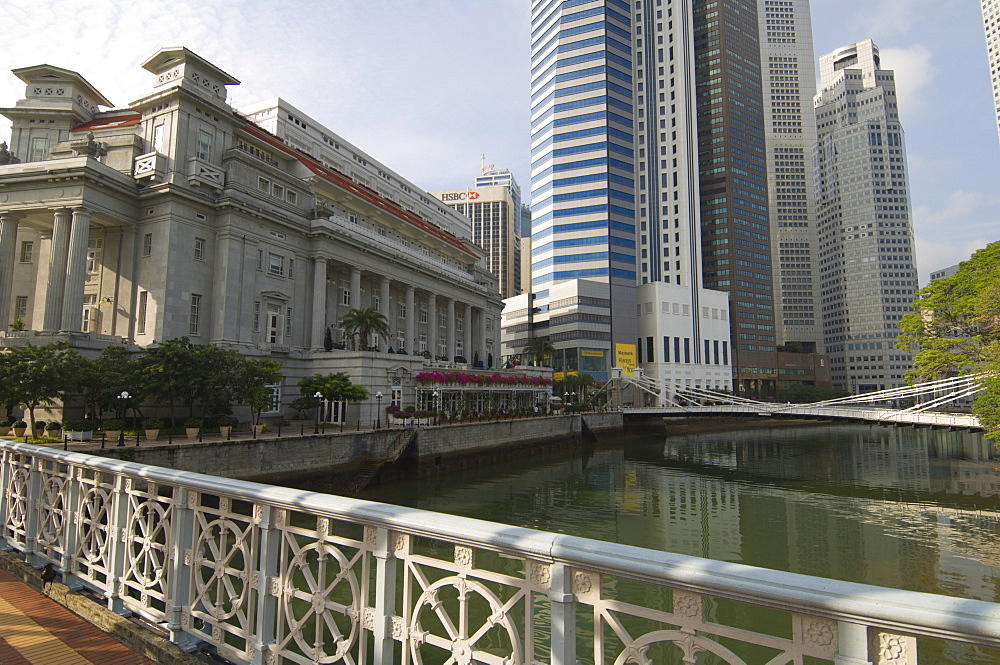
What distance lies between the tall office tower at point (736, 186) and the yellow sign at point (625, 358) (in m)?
36.7

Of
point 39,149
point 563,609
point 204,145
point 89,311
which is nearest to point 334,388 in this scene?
point 89,311

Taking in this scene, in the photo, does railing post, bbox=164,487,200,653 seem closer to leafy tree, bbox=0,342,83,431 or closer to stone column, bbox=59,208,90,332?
leafy tree, bbox=0,342,83,431

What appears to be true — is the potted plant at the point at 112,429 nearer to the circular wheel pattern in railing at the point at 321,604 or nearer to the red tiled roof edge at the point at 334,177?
the circular wheel pattern in railing at the point at 321,604

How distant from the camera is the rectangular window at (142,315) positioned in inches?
1487

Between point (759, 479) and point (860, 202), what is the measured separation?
15966 centimetres

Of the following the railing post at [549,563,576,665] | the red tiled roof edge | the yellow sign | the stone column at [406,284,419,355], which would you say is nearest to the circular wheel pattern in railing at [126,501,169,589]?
the railing post at [549,563,576,665]

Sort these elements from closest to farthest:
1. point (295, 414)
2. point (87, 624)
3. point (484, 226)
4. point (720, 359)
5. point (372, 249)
Result: point (87, 624) < point (295, 414) < point (372, 249) < point (720, 359) < point (484, 226)

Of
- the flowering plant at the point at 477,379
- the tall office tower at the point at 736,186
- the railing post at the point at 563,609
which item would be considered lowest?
the railing post at the point at 563,609

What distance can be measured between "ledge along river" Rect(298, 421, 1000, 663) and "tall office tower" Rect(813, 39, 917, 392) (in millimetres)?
115554

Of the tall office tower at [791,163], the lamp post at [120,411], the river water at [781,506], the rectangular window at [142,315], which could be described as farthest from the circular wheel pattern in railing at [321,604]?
the tall office tower at [791,163]

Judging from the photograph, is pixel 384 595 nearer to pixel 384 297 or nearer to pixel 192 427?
pixel 192 427

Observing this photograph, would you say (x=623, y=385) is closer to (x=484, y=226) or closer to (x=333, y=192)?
(x=333, y=192)

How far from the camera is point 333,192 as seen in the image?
5453cm

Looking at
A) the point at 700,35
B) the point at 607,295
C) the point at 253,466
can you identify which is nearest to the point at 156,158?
the point at 253,466
